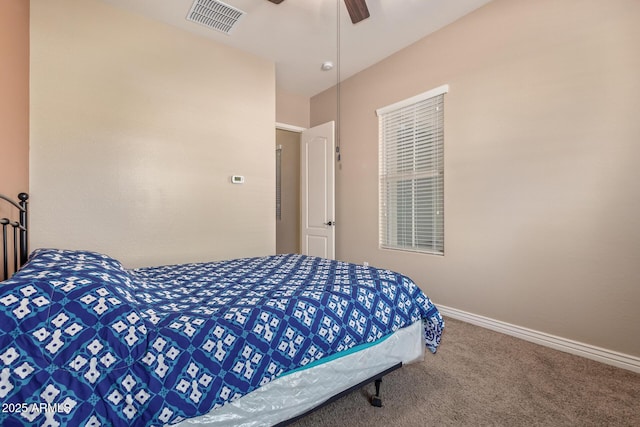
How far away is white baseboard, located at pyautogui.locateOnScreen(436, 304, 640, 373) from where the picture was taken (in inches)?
75.2

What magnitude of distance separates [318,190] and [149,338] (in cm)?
322

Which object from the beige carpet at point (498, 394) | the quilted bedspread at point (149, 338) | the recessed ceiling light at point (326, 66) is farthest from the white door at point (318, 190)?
the quilted bedspread at point (149, 338)

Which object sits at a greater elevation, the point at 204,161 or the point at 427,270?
the point at 204,161

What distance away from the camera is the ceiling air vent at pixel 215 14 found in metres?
2.52

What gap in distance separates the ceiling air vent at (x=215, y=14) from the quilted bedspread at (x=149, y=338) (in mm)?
2365

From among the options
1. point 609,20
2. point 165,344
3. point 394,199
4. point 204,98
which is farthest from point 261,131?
point 609,20

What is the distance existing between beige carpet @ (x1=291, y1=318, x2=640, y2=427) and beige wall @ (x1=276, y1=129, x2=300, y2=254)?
349cm

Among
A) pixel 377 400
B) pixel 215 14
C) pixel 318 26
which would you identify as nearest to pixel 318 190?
pixel 318 26

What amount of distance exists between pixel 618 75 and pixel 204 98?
3.49 meters

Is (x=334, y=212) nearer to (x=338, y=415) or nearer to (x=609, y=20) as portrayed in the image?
(x=338, y=415)

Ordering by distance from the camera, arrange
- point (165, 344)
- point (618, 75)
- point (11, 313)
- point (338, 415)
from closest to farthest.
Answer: point (11, 313)
point (165, 344)
point (338, 415)
point (618, 75)

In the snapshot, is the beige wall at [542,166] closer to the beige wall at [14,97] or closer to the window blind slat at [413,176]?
the window blind slat at [413,176]

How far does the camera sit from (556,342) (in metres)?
2.19

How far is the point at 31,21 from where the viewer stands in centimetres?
219
